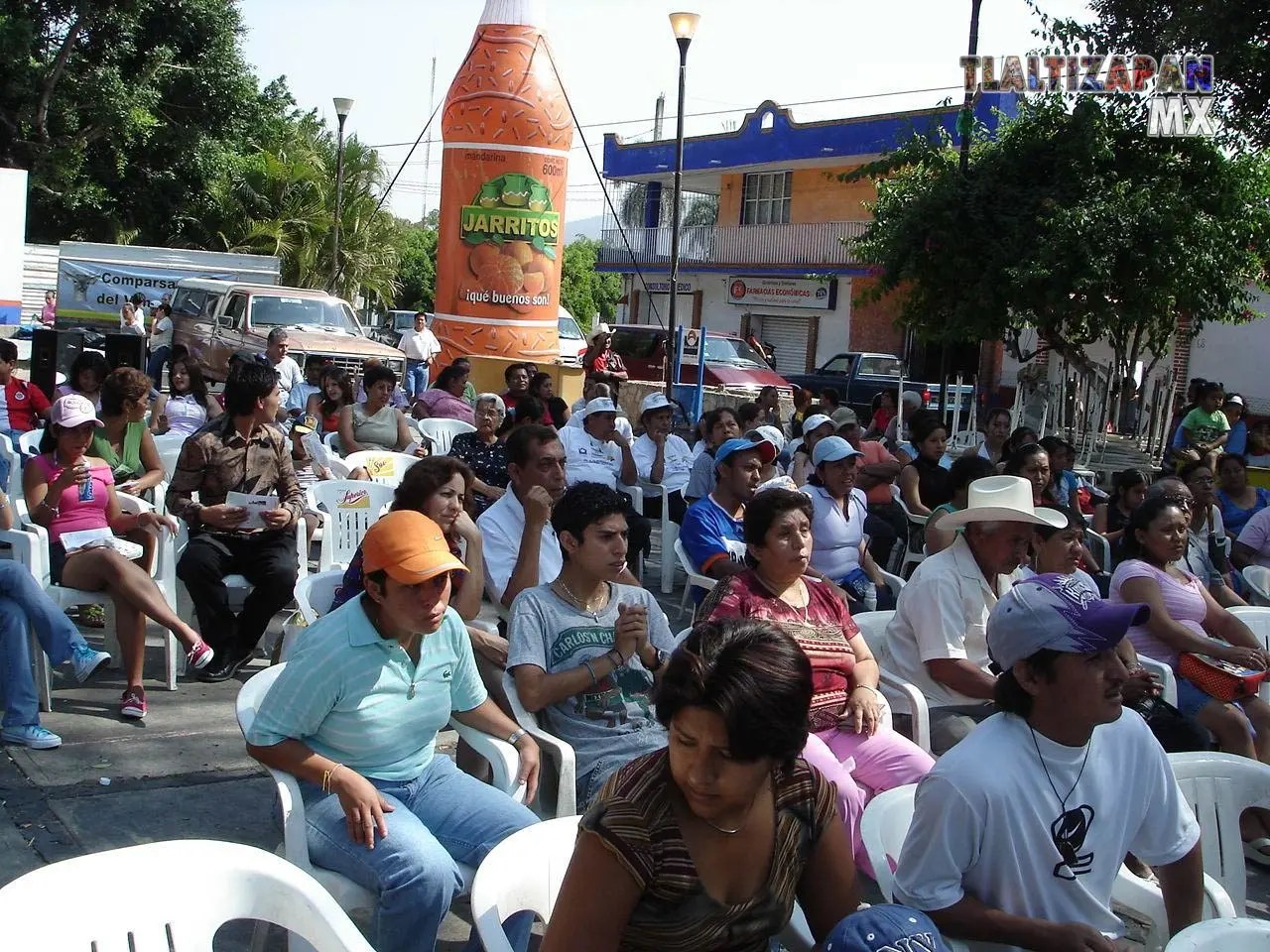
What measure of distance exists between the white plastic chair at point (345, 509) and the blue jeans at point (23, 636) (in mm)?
1647

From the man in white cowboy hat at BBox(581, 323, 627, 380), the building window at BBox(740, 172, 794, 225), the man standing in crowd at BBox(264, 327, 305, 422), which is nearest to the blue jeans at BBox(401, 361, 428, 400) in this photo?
the man in white cowboy hat at BBox(581, 323, 627, 380)

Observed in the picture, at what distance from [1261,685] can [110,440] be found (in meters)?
5.78

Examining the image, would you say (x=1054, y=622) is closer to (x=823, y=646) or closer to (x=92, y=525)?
(x=823, y=646)

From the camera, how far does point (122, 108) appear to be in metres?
30.1

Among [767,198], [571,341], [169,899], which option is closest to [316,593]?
[169,899]

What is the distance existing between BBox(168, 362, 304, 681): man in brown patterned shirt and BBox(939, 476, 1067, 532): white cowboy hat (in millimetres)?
3213

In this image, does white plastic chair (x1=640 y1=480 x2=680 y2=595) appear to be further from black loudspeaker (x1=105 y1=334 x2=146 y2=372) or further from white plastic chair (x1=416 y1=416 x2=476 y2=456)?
black loudspeaker (x1=105 y1=334 x2=146 y2=372)

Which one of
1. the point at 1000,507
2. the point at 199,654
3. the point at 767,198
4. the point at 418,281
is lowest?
the point at 199,654

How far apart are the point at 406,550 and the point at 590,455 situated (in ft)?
18.1

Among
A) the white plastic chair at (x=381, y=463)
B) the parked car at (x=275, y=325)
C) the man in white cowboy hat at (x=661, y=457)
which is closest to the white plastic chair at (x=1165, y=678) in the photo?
the man in white cowboy hat at (x=661, y=457)

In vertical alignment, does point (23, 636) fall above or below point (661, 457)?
below

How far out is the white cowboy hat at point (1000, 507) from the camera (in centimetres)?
435

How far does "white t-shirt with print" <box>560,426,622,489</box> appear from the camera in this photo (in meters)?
8.43

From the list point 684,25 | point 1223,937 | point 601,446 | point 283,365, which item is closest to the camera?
point 1223,937
